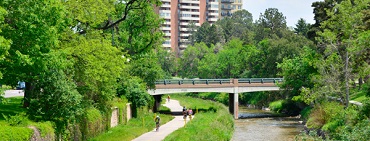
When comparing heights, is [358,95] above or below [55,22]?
below

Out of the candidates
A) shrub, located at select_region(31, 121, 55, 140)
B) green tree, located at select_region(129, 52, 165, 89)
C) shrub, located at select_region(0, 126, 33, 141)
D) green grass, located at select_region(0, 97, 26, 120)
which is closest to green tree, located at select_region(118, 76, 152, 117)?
green tree, located at select_region(129, 52, 165, 89)

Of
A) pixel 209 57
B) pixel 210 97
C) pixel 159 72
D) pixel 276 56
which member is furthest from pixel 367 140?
pixel 209 57

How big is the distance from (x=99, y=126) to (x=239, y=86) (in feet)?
130

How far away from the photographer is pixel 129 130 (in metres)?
44.0

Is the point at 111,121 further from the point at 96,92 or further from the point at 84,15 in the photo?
the point at 84,15

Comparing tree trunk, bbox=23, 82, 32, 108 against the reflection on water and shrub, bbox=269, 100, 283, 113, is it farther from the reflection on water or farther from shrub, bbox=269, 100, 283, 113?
shrub, bbox=269, 100, 283, 113

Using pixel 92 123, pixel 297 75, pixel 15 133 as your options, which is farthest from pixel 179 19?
pixel 15 133

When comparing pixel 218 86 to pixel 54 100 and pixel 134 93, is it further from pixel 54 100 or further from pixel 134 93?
pixel 54 100

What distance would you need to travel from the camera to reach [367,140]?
98.5 ft

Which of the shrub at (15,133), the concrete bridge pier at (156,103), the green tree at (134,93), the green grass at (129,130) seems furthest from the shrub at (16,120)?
the concrete bridge pier at (156,103)

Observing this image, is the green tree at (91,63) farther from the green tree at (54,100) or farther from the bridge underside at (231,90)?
the bridge underside at (231,90)

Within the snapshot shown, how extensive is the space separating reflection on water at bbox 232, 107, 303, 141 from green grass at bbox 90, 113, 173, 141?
790 centimetres

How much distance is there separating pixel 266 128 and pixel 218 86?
1924 centimetres

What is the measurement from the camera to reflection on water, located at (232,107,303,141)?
50.2 metres
